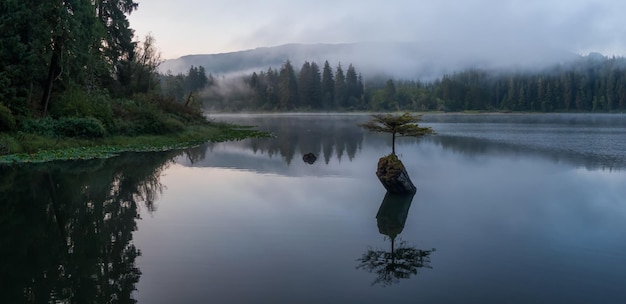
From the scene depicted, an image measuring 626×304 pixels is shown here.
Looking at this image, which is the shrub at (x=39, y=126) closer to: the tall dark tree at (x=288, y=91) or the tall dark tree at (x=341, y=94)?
the tall dark tree at (x=288, y=91)

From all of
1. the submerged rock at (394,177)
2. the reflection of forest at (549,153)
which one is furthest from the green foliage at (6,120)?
the reflection of forest at (549,153)

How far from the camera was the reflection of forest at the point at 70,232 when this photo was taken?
8719mm

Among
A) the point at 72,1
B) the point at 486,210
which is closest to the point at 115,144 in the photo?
the point at 72,1

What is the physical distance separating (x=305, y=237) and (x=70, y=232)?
599 centimetres

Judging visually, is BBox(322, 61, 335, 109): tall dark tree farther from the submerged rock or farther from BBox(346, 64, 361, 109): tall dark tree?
the submerged rock

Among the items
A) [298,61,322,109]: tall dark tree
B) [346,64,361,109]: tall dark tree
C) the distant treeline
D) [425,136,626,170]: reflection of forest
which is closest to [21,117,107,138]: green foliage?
[425,136,626,170]: reflection of forest

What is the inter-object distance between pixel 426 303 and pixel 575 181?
17.0 metres

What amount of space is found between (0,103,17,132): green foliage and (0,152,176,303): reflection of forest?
6.52 metres

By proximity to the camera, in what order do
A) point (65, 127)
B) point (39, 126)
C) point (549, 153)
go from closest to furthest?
1. point (39, 126)
2. point (65, 127)
3. point (549, 153)

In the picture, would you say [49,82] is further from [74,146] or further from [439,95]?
[439,95]

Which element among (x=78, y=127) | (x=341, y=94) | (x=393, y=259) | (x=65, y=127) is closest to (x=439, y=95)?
(x=341, y=94)

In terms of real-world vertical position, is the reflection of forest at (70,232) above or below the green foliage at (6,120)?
below

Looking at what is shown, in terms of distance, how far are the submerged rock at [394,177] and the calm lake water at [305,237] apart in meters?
0.53

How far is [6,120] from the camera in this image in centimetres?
2811
